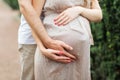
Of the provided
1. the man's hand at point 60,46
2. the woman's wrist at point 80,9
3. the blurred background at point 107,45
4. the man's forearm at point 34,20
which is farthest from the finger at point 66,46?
the blurred background at point 107,45

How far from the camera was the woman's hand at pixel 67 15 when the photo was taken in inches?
122

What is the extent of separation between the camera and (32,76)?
11.1 ft

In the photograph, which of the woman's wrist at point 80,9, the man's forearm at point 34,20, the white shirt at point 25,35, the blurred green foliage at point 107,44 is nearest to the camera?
the man's forearm at point 34,20

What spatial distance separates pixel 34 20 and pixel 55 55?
27cm

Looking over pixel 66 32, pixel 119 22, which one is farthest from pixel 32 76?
pixel 119 22

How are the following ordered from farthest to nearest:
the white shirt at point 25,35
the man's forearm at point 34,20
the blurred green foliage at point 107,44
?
the blurred green foliage at point 107,44, the white shirt at point 25,35, the man's forearm at point 34,20

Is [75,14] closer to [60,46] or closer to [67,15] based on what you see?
[67,15]

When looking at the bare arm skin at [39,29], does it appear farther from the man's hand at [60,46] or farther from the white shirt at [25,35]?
the white shirt at [25,35]

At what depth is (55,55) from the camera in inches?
120

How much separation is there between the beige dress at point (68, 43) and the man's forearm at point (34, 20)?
5 centimetres

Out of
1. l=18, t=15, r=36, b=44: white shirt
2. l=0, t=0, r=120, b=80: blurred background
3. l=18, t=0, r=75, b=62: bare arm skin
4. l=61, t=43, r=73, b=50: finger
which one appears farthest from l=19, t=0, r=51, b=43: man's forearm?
l=0, t=0, r=120, b=80: blurred background

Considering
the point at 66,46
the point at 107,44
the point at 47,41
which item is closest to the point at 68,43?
the point at 66,46

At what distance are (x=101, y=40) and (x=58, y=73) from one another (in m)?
3.34

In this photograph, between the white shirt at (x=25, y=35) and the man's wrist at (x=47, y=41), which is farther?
the white shirt at (x=25, y=35)
